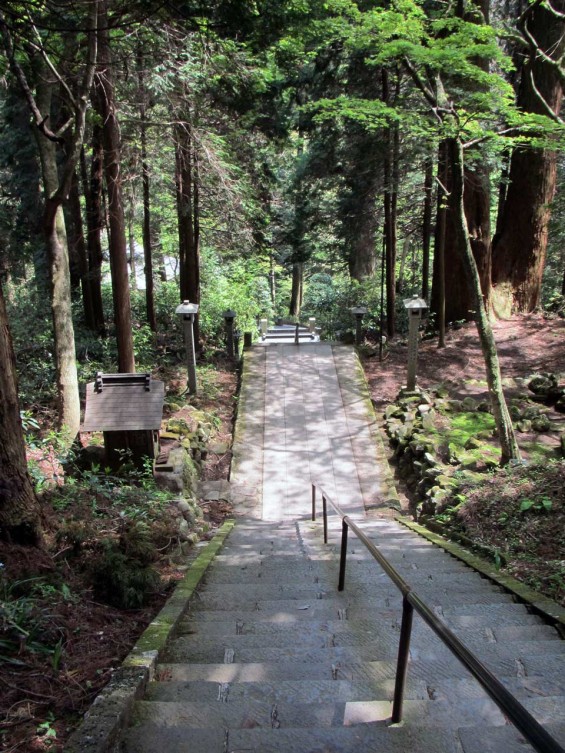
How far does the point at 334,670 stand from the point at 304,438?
24.8 feet

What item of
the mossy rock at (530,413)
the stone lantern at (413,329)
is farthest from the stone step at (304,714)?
the stone lantern at (413,329)

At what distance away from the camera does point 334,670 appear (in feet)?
8.73

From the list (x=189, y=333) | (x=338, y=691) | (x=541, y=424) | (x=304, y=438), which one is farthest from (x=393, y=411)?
(x=338, y=691)

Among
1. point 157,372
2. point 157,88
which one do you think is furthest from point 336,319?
point 157,88

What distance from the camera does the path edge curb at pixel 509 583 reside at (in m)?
3.55

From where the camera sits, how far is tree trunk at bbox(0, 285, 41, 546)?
11.8 ft

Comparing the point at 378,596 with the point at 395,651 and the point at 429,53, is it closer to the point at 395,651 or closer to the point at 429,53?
the point at 395,651

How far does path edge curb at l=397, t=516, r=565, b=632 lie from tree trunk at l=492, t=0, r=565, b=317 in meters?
10.1

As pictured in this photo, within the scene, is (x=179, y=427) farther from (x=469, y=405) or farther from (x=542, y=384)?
(x=542, y=384)

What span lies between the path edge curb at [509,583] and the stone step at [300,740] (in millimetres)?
1852

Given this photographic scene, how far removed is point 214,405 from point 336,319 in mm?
8203

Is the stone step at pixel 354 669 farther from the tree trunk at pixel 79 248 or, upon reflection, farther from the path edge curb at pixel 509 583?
the tree trunk at pixel 79 248

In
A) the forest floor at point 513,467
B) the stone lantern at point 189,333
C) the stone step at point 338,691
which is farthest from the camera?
the stone lantern at point 189,333

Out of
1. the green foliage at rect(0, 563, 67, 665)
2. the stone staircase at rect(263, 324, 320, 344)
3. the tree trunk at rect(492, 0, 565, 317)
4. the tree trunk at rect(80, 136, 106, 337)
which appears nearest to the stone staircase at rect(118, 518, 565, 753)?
the green foliage at rect(0, 563, 67, 665)
